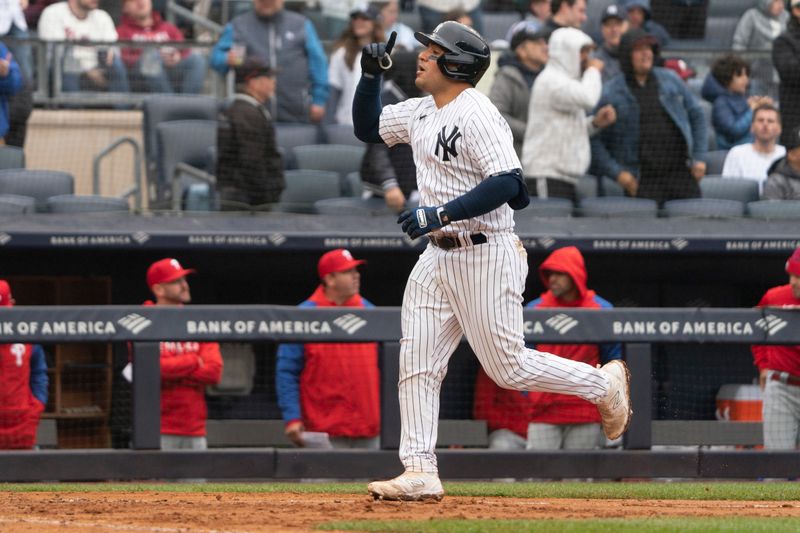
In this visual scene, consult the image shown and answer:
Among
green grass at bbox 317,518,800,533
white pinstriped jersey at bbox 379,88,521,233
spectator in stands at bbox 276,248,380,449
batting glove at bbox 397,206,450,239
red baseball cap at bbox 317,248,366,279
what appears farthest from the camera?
red baseball cap at bbox 317,248,366,279

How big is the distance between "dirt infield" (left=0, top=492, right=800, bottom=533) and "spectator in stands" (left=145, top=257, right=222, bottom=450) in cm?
113

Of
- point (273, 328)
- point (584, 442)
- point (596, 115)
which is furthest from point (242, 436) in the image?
point (596, 115)

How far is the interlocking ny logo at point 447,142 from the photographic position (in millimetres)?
4758

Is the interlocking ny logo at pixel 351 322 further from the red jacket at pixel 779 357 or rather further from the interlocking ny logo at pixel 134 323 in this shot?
the red jacket at pixel 779 357

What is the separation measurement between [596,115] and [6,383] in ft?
14.0

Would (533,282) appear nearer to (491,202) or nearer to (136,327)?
(136,327)

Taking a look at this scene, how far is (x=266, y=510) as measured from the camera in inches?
188

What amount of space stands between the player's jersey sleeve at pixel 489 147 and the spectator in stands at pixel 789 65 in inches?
201

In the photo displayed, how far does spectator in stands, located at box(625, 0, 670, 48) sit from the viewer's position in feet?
34.1

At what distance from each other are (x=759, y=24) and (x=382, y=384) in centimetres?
542

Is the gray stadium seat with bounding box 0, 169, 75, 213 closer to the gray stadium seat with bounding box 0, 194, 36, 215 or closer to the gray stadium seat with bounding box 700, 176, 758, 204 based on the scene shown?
the gray stadium seat with bounding box 0, 194, 36, 215

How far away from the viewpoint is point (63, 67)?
9.62 metres

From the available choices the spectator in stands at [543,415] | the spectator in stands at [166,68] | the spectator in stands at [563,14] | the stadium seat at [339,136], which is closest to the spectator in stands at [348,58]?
the stadium seat at [339,136]

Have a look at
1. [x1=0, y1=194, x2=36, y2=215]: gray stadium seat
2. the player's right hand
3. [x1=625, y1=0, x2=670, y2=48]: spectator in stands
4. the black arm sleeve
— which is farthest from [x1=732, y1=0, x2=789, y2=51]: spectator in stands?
the player's right hand
